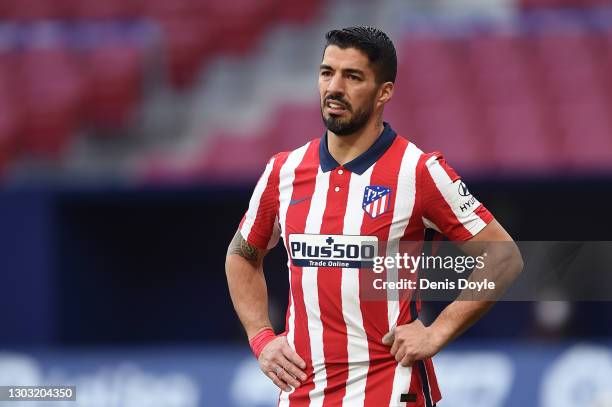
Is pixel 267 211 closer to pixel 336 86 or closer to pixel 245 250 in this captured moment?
pixel 245 250

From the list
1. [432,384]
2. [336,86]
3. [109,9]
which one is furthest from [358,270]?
[109,9]

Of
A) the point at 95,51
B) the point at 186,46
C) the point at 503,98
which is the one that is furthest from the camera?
the point at 186,46

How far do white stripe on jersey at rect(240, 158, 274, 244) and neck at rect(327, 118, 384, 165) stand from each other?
23 cm

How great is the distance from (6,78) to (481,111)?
398 cm

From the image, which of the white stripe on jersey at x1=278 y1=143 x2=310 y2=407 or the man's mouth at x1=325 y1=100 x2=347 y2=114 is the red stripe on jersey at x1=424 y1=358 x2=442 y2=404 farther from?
the man's mouth at x1=325 y1=100 x2=347 y2=114

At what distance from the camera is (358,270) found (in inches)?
141

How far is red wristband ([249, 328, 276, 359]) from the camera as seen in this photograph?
375 centimetres

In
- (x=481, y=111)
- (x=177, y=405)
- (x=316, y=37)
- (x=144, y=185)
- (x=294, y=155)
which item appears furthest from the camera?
(x=316, y=37)

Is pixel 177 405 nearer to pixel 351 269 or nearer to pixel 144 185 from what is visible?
pixel 144 185

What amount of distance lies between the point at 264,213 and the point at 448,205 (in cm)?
60

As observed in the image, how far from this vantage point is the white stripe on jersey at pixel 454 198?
3.58m

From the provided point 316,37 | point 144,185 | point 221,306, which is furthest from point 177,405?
point 316,37

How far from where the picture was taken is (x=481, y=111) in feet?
30.8

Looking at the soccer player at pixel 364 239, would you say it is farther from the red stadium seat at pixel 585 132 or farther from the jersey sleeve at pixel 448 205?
the red stadium seat at pixel 585 132
